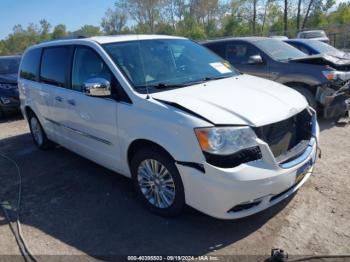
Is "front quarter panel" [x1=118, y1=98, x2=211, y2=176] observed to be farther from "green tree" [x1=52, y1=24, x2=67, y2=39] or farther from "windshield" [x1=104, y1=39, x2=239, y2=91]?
"green tree" [x1=52, y1=24, x2=67, y2=39]

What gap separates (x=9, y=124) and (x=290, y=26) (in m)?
54.0

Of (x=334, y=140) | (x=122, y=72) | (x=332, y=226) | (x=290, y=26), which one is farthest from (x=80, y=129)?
(x=290, y=26)

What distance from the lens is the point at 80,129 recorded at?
15.1 feet

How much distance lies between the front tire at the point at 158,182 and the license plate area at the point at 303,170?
3.61 ft

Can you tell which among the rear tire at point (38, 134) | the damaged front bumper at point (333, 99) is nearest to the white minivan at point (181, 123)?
the rear tire at point (38, 134)

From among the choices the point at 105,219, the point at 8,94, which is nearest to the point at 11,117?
the point at 8,94

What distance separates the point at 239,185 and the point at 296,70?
4782 millimetres

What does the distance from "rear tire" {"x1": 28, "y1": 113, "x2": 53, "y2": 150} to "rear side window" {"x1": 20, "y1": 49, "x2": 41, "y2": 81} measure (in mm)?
709

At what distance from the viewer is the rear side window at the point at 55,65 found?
15.9 feet

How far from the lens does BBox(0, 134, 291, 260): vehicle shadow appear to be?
10.8 ft

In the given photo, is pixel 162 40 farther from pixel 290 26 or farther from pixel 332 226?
pixel 290 26

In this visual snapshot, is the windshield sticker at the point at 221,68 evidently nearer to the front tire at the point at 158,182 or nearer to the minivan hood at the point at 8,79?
the front tire at the point at 158,182

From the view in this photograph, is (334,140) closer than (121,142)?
No

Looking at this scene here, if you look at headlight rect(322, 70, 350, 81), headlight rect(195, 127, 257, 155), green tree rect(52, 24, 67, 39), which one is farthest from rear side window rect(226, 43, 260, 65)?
green tree rect(52, 24, 67, 39)
